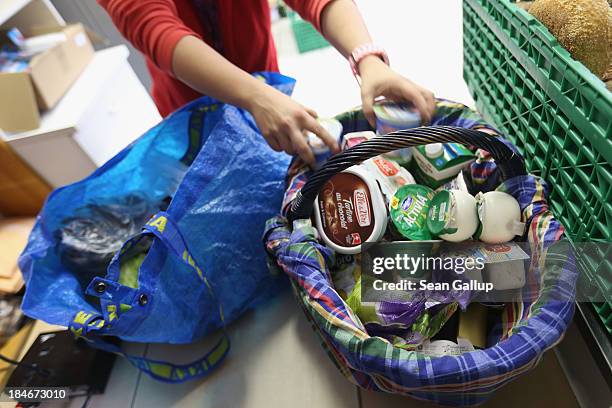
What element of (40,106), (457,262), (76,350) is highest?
(40,106)

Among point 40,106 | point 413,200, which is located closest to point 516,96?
point 413,200

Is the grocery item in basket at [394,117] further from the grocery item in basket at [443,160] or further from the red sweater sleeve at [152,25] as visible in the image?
the red sweater sleeve at [152,25]

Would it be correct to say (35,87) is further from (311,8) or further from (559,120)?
(559,120)

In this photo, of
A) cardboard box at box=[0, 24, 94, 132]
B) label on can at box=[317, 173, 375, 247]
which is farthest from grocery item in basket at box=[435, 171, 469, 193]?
cardboard box at box=[0, 24, 94, 132]

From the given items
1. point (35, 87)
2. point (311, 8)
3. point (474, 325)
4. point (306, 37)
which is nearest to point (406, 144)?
point (474, 325)

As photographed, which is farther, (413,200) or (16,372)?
(16,372)

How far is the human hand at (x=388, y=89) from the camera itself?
0.53 meters

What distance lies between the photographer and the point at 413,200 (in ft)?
1.61

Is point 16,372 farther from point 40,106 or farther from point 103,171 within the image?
point 40,106

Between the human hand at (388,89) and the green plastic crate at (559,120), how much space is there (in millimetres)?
129

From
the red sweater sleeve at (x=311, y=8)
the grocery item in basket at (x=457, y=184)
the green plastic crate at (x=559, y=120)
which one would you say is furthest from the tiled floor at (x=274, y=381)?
the red sweater sleeve at (x=311, y=8)

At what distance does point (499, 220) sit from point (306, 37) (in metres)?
1.22

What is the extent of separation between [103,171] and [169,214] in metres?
0.22

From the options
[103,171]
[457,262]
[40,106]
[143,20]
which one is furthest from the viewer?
[40,106]
